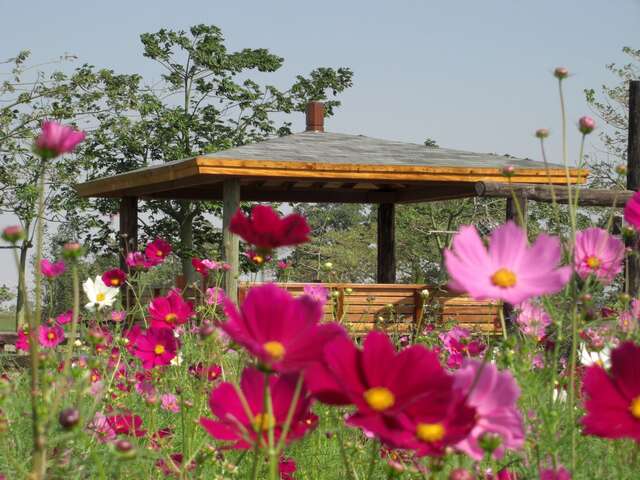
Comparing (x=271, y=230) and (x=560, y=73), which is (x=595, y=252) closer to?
(x=560, y=73)

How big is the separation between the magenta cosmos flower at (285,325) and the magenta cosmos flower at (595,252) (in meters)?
0.65

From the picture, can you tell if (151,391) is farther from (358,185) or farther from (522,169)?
(358,185)

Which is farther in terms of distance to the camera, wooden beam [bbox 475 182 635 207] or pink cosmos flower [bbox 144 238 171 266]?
wooden beam [bbox 475 182 635 207]

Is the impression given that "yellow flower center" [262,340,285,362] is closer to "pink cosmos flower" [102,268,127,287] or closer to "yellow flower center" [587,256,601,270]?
"yellow flower center" [587,256,601,270]

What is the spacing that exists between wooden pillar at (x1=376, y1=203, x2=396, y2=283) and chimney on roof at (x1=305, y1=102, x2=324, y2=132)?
168cm

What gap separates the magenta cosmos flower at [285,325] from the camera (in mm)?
815

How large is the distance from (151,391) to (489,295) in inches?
55.3

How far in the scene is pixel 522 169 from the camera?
38.1 feet

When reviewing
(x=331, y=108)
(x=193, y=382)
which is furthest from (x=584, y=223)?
(x=193, y=382)

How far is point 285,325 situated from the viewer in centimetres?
83

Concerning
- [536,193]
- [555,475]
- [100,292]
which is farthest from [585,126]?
[536,193]

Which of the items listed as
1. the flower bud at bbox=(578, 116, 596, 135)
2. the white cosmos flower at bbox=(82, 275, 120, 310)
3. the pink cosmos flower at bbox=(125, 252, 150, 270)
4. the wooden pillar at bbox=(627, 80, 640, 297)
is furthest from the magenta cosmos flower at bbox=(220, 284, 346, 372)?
the wooden pillar at bbox=(627, 80, 640, 297)

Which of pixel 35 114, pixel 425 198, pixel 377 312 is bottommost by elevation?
pixel 377 312

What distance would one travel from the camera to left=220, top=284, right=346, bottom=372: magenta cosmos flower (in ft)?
2.67
